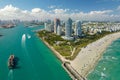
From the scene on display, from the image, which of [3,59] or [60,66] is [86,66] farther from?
[3,59]

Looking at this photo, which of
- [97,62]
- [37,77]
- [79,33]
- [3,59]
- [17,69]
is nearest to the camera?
[37,77]

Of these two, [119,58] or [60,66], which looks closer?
[60,66]

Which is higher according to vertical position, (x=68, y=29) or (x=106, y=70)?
(x=68, y=29)

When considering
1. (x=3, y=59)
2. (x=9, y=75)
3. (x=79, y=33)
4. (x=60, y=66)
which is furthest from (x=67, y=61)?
(x=79, y=33)

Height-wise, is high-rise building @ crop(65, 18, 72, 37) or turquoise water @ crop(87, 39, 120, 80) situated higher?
high-rise building @ crop(65, 18, 72, 37)

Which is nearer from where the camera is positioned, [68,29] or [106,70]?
[106,70]

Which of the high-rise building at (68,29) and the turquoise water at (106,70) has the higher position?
the high-rise building at (68,29)

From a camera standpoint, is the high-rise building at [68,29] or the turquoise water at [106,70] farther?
the high-rise building at [68,29]

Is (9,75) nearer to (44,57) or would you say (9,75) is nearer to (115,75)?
(44,57)

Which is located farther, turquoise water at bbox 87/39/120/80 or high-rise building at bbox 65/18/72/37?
high-rise building at bbox 65/18/72/37

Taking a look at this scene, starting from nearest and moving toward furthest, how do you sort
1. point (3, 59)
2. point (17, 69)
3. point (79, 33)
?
point (17, 69)
point (3, 59)
point (79, 33)
